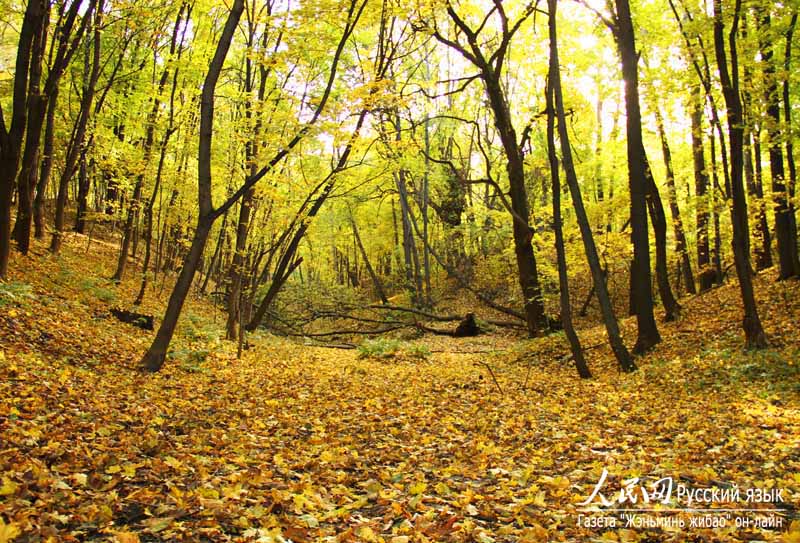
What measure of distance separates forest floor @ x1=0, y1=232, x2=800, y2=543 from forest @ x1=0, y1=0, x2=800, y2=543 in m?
0.04

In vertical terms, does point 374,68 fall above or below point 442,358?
above

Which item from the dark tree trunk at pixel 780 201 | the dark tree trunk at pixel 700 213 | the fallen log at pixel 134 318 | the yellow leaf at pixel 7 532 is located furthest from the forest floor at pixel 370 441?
the dark tree trunk at pixel 700 213

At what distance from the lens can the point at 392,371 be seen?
1214 cm

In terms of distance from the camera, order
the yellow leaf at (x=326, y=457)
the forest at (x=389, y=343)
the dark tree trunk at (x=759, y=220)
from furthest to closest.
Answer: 1. the dark tree trunk at (x=759, y=220)
2. the yellow leaf at (x=326, y=457)
3. the forest at (x=389, y=343)

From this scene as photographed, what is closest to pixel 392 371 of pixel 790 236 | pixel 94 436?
pixel 94 436

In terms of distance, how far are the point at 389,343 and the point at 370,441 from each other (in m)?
9.36

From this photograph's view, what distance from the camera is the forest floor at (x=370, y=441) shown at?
3400 mm

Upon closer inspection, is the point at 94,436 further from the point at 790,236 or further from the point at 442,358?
the point at 790,236

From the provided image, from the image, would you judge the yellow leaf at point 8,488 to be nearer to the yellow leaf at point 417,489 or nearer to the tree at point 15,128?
the yellow leaf at point 417,489

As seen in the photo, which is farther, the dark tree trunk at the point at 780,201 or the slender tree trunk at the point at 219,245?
the slender tree trunk at the point at 219,245

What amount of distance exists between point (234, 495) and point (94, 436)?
186cm

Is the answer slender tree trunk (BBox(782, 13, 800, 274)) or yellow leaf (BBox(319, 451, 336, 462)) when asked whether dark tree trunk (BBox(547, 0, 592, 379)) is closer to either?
slender tree trunk (BBox(782, 13, 800, 274))

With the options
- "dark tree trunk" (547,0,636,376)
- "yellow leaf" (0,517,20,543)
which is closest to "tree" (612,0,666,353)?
"dark tree trunk" (547,0,636,376)

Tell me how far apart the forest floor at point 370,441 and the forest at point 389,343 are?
4 cm
